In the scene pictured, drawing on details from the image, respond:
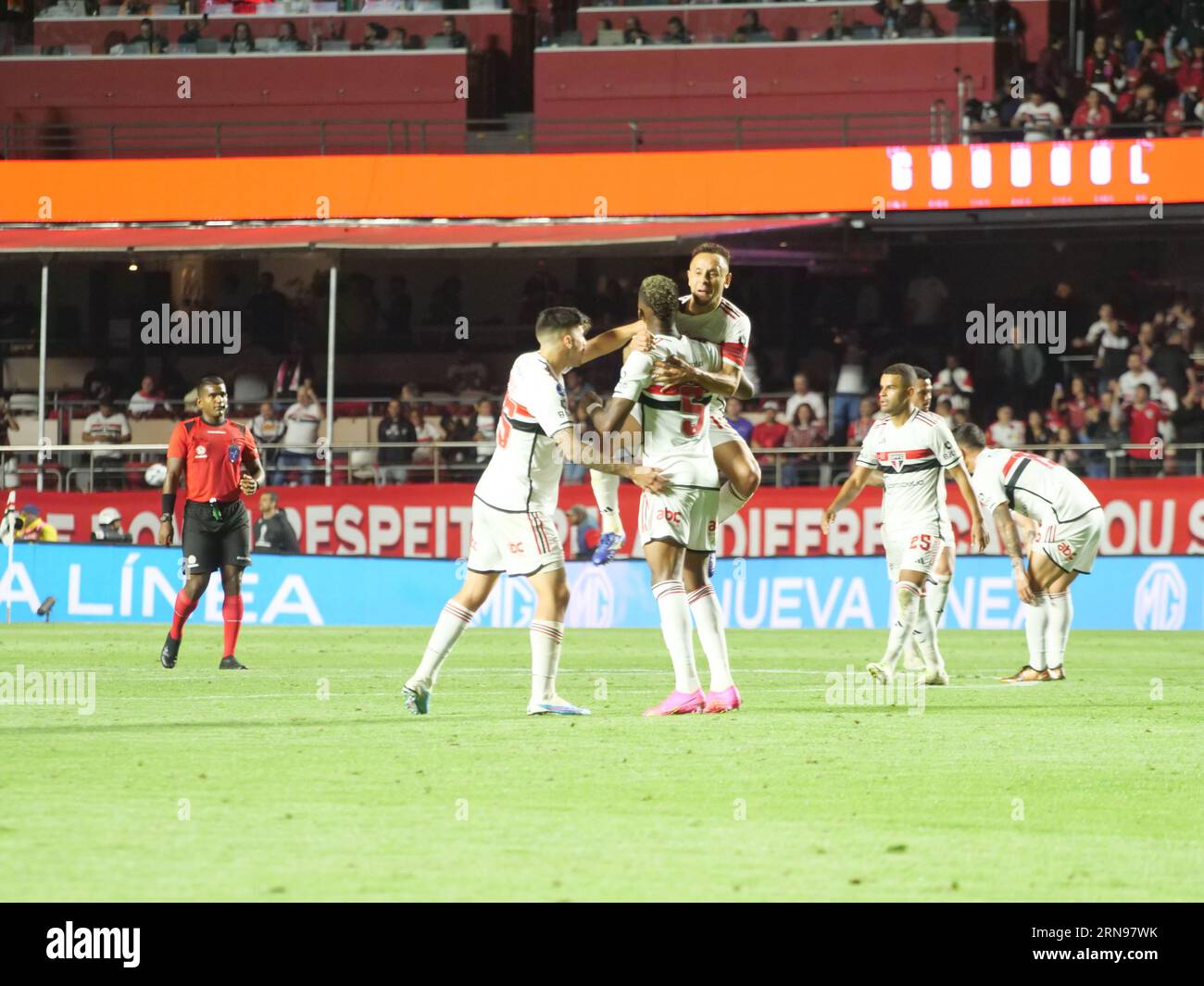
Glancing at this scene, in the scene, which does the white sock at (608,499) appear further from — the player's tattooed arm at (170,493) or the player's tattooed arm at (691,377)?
the player's tattooed arm at (170,493)

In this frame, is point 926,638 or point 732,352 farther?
point 926,638

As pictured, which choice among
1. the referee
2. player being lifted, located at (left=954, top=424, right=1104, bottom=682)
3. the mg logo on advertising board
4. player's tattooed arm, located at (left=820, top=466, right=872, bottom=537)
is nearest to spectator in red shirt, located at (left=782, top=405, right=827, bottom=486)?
the mg logo on advertising board

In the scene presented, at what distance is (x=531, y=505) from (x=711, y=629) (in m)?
1.32

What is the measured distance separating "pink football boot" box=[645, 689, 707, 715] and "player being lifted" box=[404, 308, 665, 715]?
Answer: 0.61 meters

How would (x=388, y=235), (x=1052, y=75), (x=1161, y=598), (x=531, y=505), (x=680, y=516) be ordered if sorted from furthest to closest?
(x=1052, y=75), (x=388, y=235), (x=1161, y=598), (x=680, y=516), (x=531, y=505)

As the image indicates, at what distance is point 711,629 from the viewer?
35.4 feet

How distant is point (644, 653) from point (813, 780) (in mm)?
9588

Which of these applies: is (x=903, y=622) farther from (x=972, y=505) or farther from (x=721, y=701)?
(x=721, y=701)

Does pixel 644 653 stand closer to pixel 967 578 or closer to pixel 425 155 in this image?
pixel 967 578

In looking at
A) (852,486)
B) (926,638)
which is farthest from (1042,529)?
(852,486)

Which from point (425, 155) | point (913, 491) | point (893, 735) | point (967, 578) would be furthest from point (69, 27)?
point (893, 735)

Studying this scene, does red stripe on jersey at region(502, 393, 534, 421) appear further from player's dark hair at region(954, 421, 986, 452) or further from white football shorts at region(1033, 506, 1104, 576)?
white football shorts at region(1033, 506, 1104, 576)

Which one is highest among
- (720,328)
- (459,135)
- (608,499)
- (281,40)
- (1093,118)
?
(281,40)
